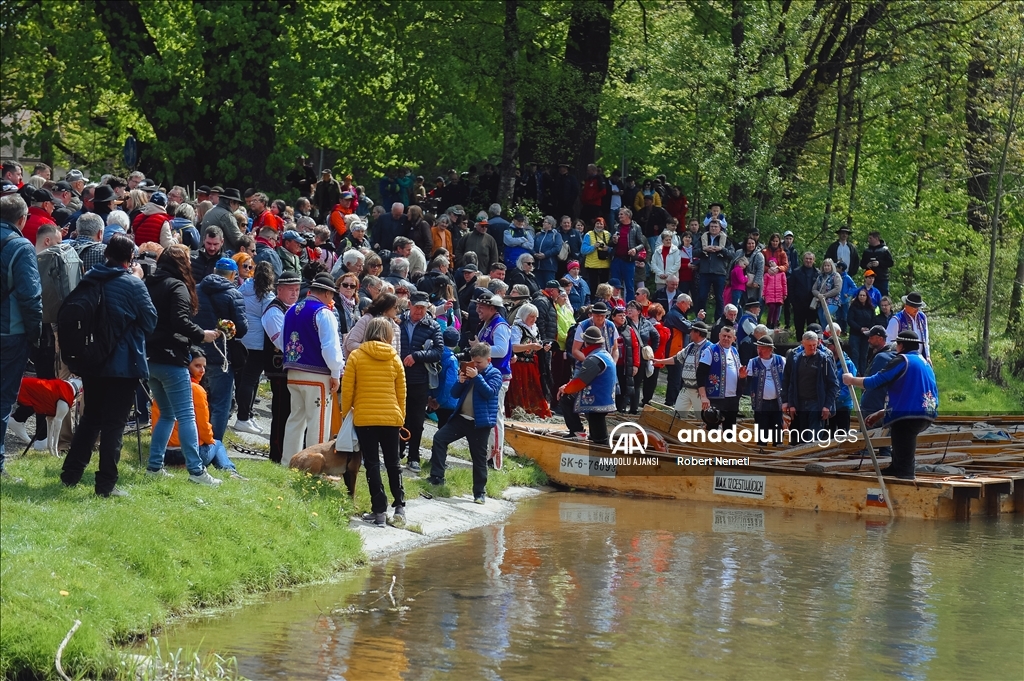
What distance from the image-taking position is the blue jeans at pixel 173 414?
38.3 ft

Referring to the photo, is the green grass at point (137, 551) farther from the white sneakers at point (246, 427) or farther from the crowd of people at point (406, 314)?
the white sneakers at point (246, 427)

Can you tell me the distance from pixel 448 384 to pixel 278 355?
2652 millimetres

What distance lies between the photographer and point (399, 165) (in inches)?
1449

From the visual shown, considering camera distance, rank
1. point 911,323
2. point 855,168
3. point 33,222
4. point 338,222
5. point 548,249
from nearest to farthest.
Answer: point 33,222 < point 911,323 < point 338,222 < point 548,249 < point 855,168

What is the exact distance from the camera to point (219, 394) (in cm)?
1400

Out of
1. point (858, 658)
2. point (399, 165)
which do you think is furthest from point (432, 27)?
point (858, 658)

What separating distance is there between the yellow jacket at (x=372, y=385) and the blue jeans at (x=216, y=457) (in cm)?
136

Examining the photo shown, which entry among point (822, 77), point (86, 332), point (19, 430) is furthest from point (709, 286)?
point (86, 332)

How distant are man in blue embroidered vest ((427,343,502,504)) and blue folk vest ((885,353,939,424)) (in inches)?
196

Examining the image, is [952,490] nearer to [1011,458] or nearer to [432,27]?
[1011,458]

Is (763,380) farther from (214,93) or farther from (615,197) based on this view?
(214,93)

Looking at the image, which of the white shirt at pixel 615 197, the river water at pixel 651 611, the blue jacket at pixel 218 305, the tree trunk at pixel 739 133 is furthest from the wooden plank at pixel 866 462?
the tree trunk at pixel 739 133

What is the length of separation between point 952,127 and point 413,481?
23.7 metres

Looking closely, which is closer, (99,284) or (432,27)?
(99,284)
